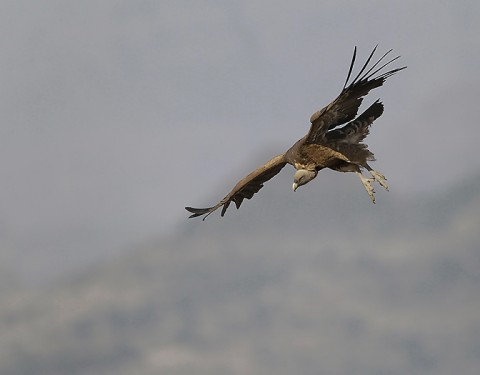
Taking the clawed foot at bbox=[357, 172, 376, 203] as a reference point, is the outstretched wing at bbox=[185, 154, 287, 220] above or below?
above

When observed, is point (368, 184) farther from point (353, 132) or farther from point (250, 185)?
point (250, 185)

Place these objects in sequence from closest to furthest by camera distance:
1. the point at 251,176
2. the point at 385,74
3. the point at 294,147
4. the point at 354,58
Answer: the point at 354,58 < the point at 385,74 < the point at 294,147 < the point at 251,176

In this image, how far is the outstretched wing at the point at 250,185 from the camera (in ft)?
69.2

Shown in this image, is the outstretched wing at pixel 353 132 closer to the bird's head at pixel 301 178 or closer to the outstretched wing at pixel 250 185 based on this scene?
the bird's head at pixel 301 178

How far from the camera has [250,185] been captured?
22.0 meters

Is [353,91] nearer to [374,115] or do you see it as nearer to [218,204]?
[374,115]

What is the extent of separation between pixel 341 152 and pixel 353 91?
1301mm

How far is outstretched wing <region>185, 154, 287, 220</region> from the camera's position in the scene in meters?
21.1

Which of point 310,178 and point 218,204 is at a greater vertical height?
point 218,204

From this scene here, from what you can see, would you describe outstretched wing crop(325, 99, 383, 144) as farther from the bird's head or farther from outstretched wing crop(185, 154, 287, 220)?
outstretched wing crop(185, 154, 287, 220)

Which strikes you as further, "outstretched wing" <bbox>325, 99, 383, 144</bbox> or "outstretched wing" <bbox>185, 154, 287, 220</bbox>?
"outstretched wing" <bbox>185, 154, 287, 220</bbox>

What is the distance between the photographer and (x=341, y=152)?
64.1ft

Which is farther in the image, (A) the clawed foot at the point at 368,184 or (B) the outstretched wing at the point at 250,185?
(B) the outstretched wing at the point at 250,185

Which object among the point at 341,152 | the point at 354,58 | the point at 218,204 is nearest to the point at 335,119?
the point at 341,152
